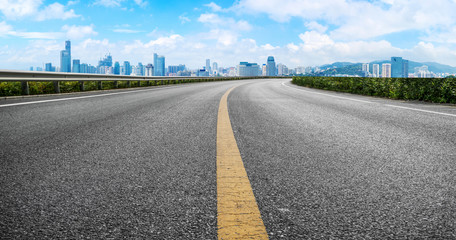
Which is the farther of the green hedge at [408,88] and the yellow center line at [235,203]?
the green hedge at [408,88]

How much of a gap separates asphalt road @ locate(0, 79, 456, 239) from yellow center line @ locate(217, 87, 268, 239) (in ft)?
0.15

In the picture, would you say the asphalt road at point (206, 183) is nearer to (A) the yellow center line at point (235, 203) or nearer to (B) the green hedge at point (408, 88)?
(A) the yellow center line at point (235, 203)

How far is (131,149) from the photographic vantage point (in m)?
3.00

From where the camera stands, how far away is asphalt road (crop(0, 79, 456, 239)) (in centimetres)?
146

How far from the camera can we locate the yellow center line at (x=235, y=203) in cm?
142

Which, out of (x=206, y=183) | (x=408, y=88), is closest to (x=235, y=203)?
(x=206, y=183)

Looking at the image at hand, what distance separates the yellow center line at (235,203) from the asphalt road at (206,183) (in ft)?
0.15

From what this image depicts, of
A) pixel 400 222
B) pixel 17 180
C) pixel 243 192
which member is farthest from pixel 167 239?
pixel 17 180

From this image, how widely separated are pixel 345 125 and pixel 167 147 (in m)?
2.85

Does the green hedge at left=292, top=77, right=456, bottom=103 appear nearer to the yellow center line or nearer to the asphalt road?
the asphalt road

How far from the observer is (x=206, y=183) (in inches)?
80.4

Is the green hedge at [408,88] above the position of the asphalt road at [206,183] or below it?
above

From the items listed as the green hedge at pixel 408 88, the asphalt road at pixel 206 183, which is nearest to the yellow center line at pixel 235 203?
the asphalt road at pixel 206 183

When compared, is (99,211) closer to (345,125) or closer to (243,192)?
(243,192)
